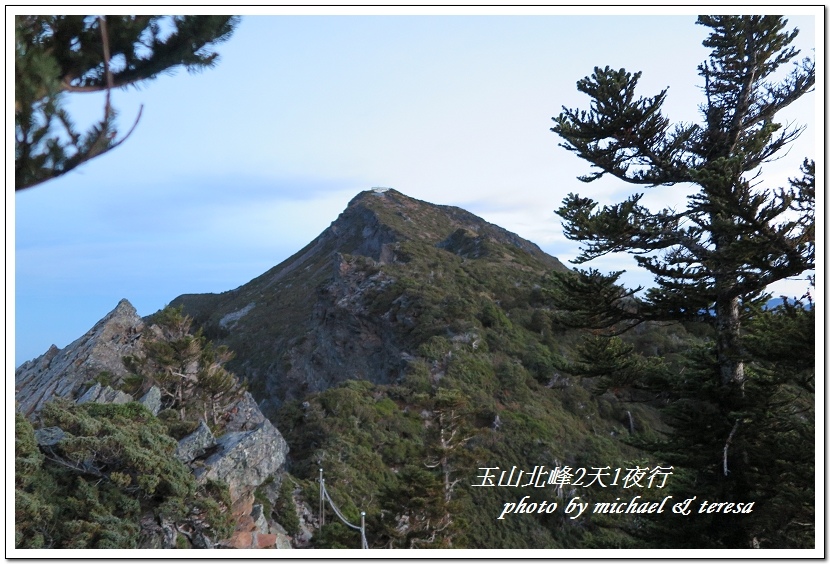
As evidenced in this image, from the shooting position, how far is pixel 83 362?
15.6m

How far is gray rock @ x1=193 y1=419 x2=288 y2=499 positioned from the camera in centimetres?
906

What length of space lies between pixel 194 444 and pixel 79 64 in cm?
692

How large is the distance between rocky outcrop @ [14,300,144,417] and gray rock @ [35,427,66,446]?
20.6 ft

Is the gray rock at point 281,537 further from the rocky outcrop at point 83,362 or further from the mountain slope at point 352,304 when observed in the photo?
the mountain slope at point 352,304

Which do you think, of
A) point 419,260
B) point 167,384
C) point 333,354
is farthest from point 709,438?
point 419,260

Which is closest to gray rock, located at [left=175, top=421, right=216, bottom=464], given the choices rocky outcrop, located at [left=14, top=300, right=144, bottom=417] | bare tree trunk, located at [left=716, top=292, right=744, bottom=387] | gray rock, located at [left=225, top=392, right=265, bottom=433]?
gray rock, located at [left=225, top=392, right=265, bottom=433]

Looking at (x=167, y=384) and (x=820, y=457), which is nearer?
(x=820, y=457)

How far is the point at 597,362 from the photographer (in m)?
8.31

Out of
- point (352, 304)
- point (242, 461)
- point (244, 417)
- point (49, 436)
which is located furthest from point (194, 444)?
point (352, 304)

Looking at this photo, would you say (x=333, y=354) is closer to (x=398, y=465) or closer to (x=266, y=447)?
(x=398, y=465)

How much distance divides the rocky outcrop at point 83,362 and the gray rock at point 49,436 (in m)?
6.28

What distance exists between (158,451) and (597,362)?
21.3ft

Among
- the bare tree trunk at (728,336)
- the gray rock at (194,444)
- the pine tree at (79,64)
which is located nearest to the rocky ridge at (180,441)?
the gray rock at (194,444)
